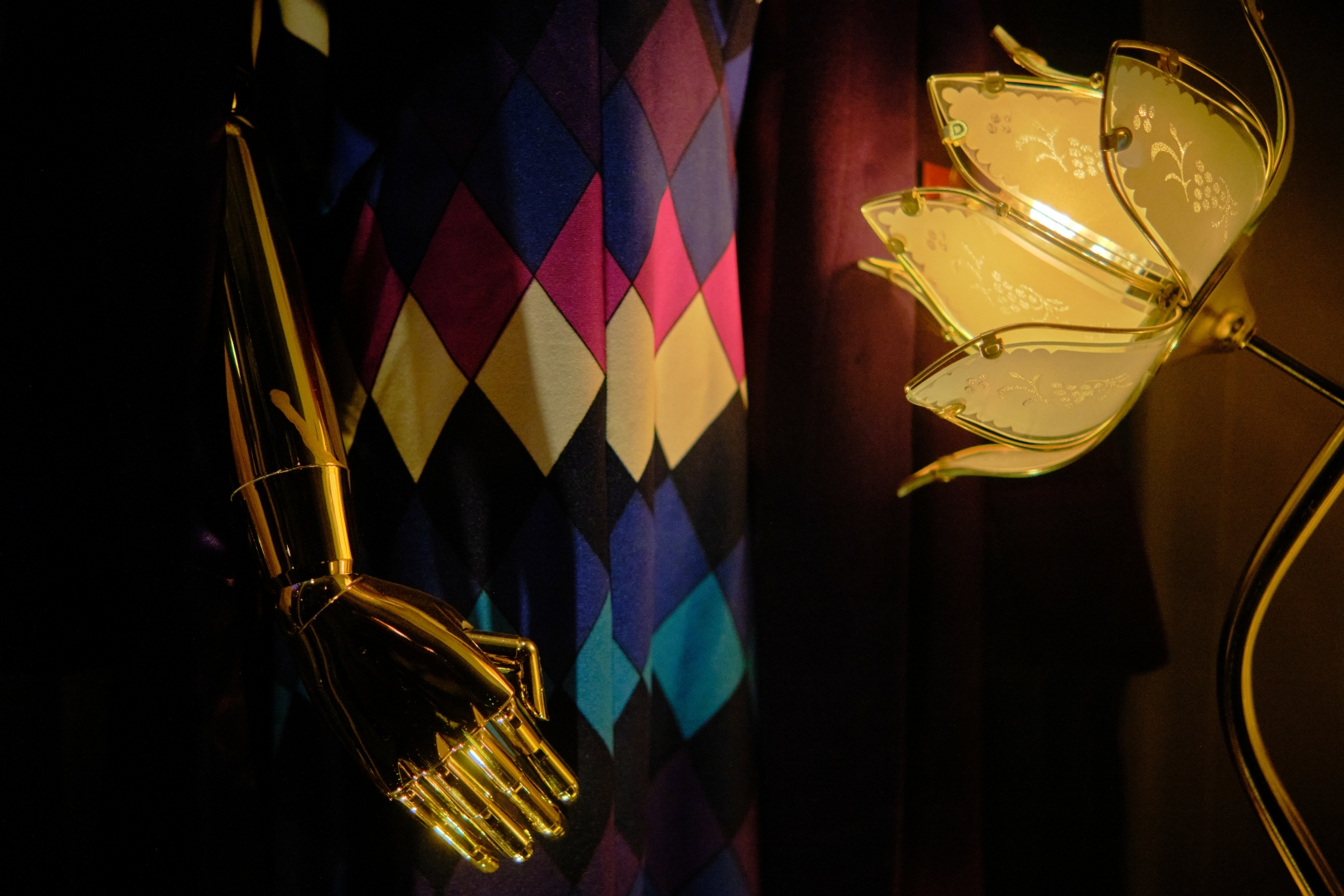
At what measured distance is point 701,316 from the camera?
57 cm

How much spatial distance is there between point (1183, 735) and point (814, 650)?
343mm

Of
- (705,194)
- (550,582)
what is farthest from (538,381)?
(705,194)

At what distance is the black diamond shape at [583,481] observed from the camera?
1.46 feet

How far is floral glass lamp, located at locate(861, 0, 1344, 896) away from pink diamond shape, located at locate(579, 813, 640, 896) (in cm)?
30

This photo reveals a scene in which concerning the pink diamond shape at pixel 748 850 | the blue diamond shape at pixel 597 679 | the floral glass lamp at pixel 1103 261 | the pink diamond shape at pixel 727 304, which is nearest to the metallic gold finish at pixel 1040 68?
the floral glass lamp at pixel 1103 261

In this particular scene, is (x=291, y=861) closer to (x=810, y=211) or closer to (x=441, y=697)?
(x=441, y=697)

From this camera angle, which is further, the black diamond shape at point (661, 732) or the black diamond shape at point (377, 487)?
the black diamond shape at point (661, 732)

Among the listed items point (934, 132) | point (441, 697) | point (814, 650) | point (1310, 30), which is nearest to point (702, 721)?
point (814, 650)

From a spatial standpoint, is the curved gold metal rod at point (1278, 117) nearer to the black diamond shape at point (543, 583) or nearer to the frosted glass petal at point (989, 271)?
the frosted glass petal at point (989, 271)

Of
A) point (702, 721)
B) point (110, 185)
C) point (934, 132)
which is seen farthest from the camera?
point (934, 132)

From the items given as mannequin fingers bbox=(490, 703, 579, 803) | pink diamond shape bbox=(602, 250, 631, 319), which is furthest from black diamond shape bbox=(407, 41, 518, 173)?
mannequin fingers bbox=(490, 703, 579, 803)

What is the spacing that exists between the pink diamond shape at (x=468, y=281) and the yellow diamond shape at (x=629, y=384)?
0.07 m

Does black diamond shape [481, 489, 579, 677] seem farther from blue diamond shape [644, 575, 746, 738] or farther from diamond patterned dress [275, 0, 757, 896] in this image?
blue diamond shape [644, 575, 746, 738]

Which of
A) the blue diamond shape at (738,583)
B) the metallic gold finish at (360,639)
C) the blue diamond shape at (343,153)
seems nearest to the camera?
the metallic gold finish at (360,639)
